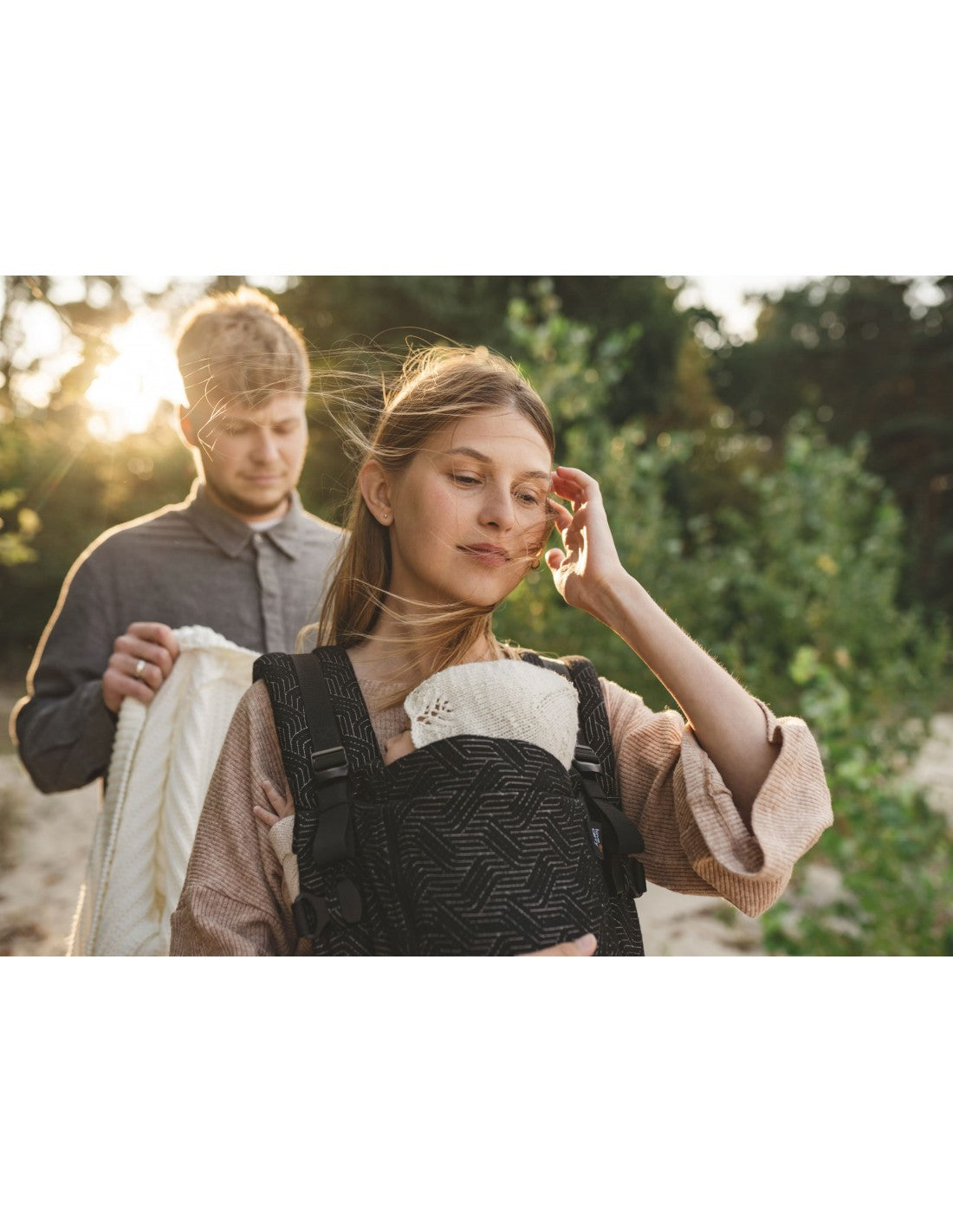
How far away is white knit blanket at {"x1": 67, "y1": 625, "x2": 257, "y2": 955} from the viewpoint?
4.79 feet

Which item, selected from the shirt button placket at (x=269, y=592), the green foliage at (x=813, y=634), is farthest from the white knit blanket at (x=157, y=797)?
the green foliage at (x=813, y=634)

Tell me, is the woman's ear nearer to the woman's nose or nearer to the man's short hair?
the woman's nose

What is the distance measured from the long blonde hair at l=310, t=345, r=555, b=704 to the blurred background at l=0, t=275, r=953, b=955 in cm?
12

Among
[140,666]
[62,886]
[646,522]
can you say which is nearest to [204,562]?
[140,666]

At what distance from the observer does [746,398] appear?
10.6 metres

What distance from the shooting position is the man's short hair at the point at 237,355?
1.65 m

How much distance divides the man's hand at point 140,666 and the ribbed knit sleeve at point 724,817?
2.75ft

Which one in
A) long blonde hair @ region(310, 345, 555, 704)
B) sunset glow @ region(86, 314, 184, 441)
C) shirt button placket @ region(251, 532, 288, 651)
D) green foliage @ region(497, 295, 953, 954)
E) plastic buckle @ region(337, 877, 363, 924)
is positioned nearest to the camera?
plastic buckle @ region(337, 877, 363, 924)

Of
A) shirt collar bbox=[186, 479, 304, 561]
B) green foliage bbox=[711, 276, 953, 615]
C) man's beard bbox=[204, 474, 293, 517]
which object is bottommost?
shirt collar bbox=[186, 479, 304, 561]

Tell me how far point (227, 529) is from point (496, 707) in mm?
992

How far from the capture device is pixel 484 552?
1.18m

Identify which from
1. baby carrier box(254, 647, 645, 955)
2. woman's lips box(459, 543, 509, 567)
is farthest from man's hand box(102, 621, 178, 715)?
woman's lips box(459, 543, 509, 567)

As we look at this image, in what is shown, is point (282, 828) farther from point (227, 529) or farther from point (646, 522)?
point (646, 522)
